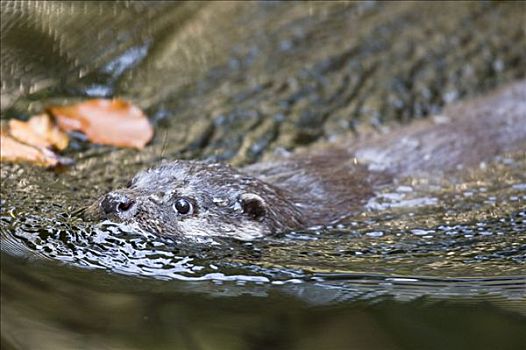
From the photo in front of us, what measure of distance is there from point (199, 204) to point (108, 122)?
131 centimetres

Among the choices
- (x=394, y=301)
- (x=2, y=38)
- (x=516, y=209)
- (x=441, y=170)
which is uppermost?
(x=2, y=38)

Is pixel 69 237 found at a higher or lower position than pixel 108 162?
lower

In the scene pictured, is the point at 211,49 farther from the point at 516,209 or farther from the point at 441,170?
the point at 516,209

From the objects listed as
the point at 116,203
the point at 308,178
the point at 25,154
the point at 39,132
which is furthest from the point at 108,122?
the point at 116,203

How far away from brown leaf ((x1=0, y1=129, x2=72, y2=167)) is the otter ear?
111 cm

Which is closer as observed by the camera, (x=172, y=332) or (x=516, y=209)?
(x=172, y=332)

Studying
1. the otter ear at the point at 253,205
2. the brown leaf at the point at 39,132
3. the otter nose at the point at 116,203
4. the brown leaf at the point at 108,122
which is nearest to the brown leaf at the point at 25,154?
→ the brown leaf at the point at 39,132

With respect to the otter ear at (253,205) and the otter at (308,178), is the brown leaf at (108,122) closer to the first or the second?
the otter at (308,178)

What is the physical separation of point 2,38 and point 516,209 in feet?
9.72

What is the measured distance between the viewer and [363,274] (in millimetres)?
3211

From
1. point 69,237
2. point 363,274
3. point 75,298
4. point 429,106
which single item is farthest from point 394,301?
point 429,106

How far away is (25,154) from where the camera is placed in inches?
165

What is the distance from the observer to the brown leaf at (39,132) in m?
4.43

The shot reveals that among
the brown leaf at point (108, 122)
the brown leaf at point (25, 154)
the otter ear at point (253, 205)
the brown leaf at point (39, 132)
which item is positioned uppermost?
the brown leaf at point (108, 122)
